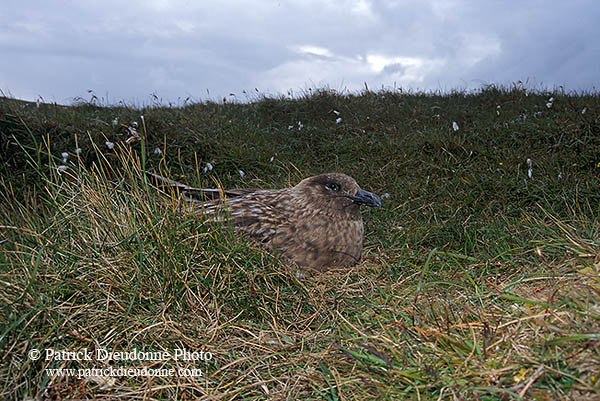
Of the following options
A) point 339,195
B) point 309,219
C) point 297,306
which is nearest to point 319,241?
point 309,219

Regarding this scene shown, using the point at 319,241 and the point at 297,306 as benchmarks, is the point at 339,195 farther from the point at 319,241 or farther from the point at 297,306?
the point at 297,306

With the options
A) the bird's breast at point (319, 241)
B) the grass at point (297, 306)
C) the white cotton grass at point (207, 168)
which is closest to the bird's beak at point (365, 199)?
the bird's breast at point (319, 241)

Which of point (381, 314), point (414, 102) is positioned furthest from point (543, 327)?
point (414, 102)

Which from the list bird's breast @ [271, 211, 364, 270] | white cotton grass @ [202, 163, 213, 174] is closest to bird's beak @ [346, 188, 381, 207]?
bird's breast @ [271, 211, 364, 270]

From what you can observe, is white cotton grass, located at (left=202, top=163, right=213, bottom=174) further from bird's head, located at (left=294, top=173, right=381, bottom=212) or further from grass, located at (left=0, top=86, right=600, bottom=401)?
bird's head, located at (left=294, top=173, right=381, bottom=212)

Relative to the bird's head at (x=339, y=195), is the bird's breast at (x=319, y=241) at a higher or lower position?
lower

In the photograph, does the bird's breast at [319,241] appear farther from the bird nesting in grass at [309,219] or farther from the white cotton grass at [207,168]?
the white cotton grass at [207,168]

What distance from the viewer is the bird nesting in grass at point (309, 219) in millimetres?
3850

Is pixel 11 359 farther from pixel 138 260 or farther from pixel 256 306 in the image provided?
pixel 256 306

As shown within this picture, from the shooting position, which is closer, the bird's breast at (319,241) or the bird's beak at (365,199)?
the bird's breast at (319,241)

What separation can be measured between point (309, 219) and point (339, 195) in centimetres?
36

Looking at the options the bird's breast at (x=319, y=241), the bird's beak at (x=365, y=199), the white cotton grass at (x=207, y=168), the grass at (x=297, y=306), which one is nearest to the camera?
the grass at (x=297, y=306)

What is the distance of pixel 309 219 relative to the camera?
13.1ft

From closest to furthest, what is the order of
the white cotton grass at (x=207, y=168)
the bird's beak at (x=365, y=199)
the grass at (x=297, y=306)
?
the grass at (x=297, y=306), the bird's beak at (x=365, y=199), the white cotton grass at (x=207, y=168)
